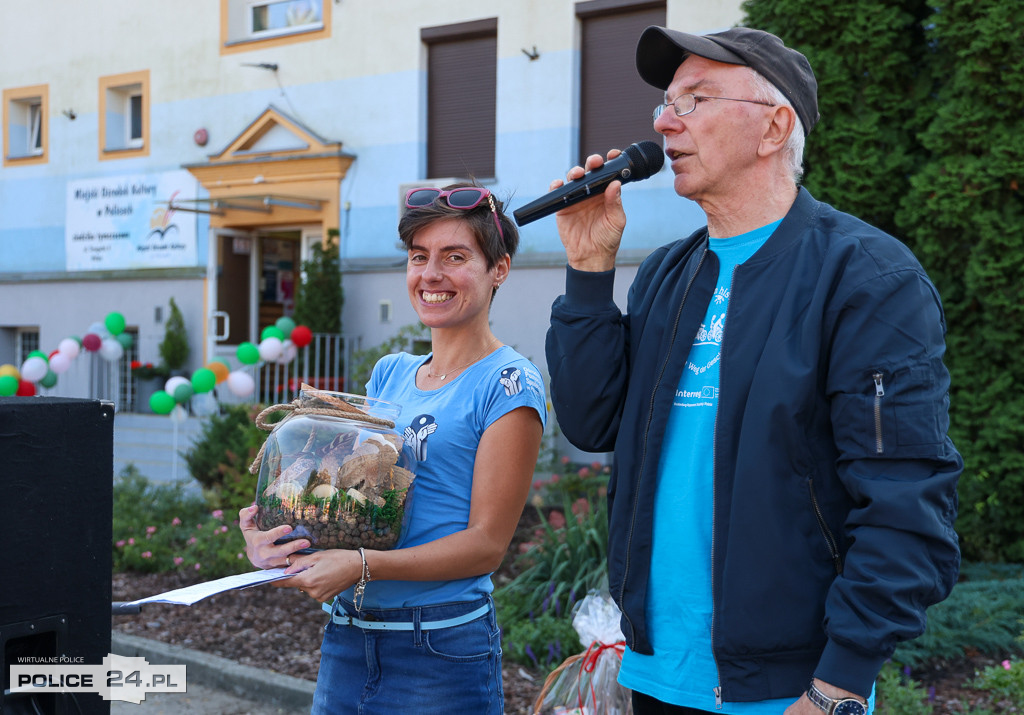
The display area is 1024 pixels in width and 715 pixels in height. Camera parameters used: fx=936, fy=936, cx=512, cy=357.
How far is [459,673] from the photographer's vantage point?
224cm

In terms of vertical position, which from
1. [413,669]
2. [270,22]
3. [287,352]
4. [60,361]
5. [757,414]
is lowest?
[413,669]

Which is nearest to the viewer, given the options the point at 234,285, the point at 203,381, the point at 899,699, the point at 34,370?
the point at 899,699

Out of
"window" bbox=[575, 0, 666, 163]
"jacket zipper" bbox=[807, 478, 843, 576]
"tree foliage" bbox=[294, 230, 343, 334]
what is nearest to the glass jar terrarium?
"jacket zipper" bbox=[807, 478, 843, 576]

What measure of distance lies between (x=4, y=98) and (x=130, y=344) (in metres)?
5.11

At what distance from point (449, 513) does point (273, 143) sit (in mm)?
11541

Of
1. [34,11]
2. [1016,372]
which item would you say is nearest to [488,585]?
[1016,372]

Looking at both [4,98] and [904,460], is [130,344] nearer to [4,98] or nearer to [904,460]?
[4,98]

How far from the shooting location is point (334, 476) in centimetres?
204

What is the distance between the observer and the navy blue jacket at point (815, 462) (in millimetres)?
1611

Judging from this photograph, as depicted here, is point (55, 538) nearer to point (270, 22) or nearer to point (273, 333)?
point (273, 333)

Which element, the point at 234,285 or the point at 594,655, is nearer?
Result: the point at 594,655

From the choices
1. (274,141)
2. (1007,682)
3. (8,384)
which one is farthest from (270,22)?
(1007,682)

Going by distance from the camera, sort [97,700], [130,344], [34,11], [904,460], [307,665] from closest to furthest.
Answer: [904,460] < [97,700] < [307,665] < [130,344] < [34,11]

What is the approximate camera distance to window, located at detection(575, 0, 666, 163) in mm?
10242
